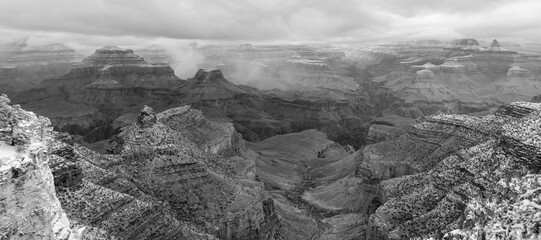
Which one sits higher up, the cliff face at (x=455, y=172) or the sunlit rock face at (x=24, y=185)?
the sunlit rock face at (x=24, y=185)

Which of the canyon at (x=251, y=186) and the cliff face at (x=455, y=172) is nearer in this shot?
the canyon at (x=251, y=186)

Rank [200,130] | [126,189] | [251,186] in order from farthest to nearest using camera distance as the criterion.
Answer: [200,130] < [251,186] < [126,189]

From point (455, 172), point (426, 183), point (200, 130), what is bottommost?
point (200, 130)

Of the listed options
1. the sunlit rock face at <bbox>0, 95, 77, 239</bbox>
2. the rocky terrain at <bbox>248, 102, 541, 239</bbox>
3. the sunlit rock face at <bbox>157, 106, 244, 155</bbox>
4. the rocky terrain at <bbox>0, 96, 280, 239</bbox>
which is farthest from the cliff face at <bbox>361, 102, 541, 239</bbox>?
the sunlit rock face at <bbox>157, 106, 244, 155</bbox>

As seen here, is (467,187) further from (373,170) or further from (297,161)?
(297,161)

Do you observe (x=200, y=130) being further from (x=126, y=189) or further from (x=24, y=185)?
(x=24, y=185)

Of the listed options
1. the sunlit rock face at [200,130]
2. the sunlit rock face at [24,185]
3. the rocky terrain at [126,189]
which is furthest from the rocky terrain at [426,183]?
the sunlit rock face at [24,185]

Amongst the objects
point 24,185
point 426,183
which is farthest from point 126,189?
point 426,183

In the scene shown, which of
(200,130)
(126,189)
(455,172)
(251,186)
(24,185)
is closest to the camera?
→ (24,185)

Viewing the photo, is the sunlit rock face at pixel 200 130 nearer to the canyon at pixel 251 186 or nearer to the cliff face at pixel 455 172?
the canyon at pixel 251 186
